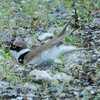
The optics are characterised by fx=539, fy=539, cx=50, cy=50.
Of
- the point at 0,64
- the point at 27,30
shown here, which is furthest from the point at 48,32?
the point at 0,64

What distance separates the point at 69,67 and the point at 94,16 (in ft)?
4.25

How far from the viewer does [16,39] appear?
17.1ft

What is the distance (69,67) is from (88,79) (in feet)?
0.90

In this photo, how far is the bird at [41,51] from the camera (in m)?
4.69

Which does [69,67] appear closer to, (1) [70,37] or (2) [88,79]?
(2) [88,79]

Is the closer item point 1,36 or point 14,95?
point 14,95

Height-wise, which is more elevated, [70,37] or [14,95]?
[70,37]

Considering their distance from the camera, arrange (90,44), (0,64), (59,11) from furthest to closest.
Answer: (59,11)
(90,44)
(0,64)

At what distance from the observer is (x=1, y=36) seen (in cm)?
521

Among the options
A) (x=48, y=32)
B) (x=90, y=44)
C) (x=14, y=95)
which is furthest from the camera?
(x=48, y=32)

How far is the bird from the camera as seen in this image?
4.69m

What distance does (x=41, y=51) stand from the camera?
4742mm

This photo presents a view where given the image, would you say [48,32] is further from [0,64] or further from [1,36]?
[0,64]

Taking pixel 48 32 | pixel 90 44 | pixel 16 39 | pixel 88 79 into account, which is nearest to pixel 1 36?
pixel 16 39
